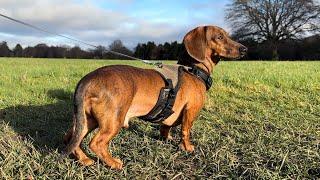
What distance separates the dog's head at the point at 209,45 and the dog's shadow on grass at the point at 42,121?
190 cm

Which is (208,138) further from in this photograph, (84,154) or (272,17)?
(272,17)

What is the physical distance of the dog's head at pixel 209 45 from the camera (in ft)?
19.1

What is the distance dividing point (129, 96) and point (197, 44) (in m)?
1.36

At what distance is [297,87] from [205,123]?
113 inches

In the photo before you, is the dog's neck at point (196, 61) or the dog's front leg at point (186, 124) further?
the dog's neck at point (196, 61)

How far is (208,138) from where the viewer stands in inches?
231

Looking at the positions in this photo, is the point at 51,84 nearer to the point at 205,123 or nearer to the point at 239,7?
the point at 205,123

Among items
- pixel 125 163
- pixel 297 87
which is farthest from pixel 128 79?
pixel 297 87

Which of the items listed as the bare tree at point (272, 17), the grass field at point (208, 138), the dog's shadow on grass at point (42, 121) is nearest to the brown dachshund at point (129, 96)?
the grass field at point (208, 138)

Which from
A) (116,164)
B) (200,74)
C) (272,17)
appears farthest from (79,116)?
(272,17)

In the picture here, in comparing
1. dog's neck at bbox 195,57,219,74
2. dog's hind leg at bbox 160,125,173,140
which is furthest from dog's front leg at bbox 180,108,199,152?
dog's neck at bbox 195,57,219,74

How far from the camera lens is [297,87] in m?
8.91

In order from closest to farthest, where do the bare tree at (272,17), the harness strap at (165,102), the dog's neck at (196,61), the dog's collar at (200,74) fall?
the harness strap at (165,102) < the dog's collar at (200,74) < the dog's neck at (196,61) < the bare tree at (272,17)

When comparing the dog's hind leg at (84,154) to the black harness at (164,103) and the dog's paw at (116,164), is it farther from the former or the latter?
the black harness at (164,103)
